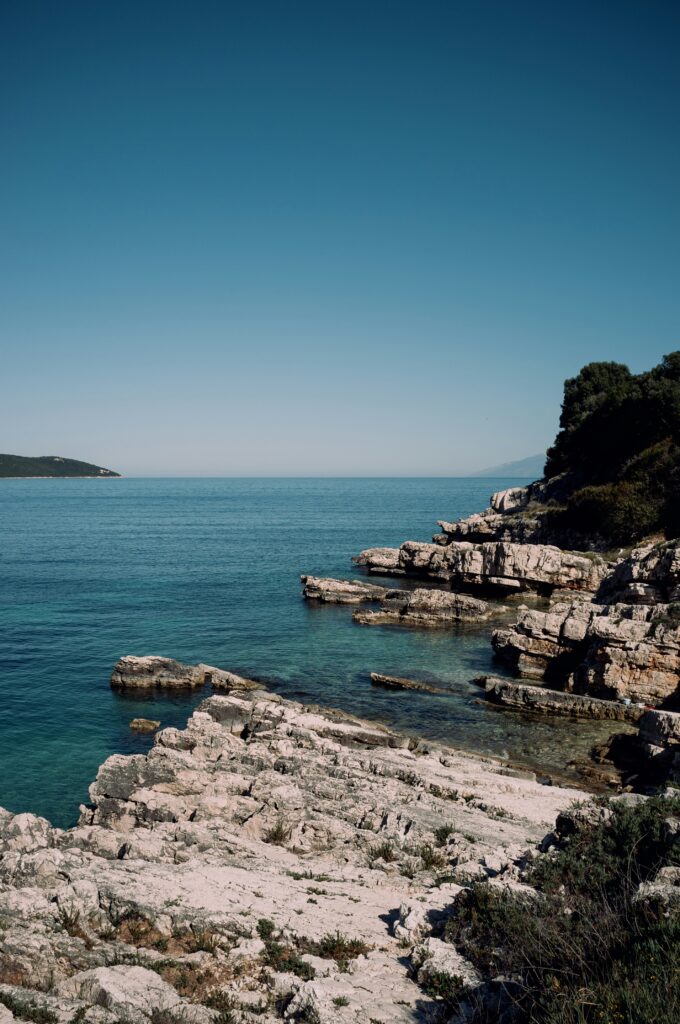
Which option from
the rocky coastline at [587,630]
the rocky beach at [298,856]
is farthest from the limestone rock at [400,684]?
the rocky coastline at [587,630]

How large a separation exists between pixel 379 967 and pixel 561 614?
2956 cm

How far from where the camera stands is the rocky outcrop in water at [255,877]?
1042 centimetres

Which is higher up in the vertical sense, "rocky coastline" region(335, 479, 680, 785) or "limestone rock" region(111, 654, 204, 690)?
"rocky coastline" region(335, 479, 680, 785)

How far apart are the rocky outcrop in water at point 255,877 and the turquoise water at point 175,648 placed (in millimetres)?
5778

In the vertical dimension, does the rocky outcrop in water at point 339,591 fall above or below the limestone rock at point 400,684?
above

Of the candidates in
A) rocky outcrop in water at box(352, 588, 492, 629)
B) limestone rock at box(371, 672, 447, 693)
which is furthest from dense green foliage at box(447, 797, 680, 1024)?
rocky outcrop in water at box(352, 588, 492, 629)

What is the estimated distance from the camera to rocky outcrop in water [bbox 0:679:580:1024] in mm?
10422

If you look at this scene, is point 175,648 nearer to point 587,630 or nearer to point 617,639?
point 587,630

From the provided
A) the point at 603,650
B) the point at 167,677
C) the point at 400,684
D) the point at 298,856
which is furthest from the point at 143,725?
the point at 603,650

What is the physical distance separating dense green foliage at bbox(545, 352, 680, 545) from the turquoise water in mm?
21250

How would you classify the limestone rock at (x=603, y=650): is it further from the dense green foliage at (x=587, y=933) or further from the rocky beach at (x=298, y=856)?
the dense green foliage at (x=587, y=933)

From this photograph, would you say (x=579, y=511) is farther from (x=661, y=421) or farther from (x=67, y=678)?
(x=67, y=678)

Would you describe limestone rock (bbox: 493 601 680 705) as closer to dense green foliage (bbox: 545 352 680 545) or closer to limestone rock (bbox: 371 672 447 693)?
limestone rock (bbox: 371 672 447 693)

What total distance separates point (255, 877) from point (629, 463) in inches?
2485
